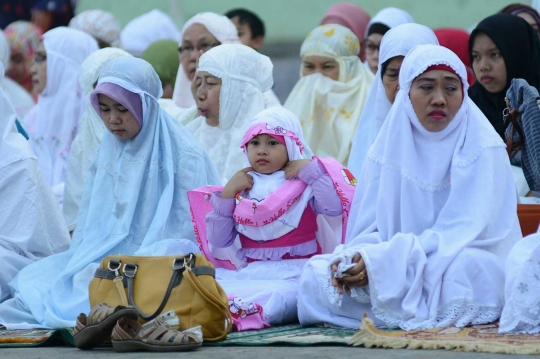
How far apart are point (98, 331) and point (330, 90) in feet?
13.3

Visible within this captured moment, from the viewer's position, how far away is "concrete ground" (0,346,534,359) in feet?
16.1

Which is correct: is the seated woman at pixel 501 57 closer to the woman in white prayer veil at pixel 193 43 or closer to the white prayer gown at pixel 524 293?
the white prayer gown at pixel 524 293

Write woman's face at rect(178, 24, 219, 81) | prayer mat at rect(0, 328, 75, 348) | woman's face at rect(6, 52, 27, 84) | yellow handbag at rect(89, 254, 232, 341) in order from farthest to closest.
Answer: woman's face at rect(6, 52, 27, 84), woman's face at rect(178, 24, 219, 81), prayer mat at rect(0, 328, 75, 348), yellow handbag at rect(89, 254, 232, 341)

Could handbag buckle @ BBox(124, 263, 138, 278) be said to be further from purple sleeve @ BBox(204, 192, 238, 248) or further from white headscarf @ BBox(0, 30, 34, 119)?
white headscarf @ BBox(0, 30, 34, 119)

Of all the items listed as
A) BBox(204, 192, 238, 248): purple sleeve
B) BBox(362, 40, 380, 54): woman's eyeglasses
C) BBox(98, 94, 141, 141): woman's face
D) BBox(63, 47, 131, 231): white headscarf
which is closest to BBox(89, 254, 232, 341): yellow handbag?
BBox(204, 192, 238, 248): purple sleeve

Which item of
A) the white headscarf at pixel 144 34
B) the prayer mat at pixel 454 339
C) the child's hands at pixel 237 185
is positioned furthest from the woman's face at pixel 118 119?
the white headscarf at pixel 144 34

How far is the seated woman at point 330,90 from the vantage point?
8.95 m

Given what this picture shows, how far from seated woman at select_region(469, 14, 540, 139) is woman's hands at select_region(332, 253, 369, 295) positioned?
1.92 m

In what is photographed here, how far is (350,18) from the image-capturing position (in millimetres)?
11008

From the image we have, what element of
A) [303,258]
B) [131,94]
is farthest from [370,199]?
[131,94]

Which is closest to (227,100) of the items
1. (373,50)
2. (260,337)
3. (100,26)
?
(373,50)

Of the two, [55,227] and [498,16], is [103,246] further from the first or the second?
Answer: [498,16]

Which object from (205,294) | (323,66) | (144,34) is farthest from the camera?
(144,34)

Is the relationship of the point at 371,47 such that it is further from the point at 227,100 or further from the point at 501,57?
the point at 501,57
